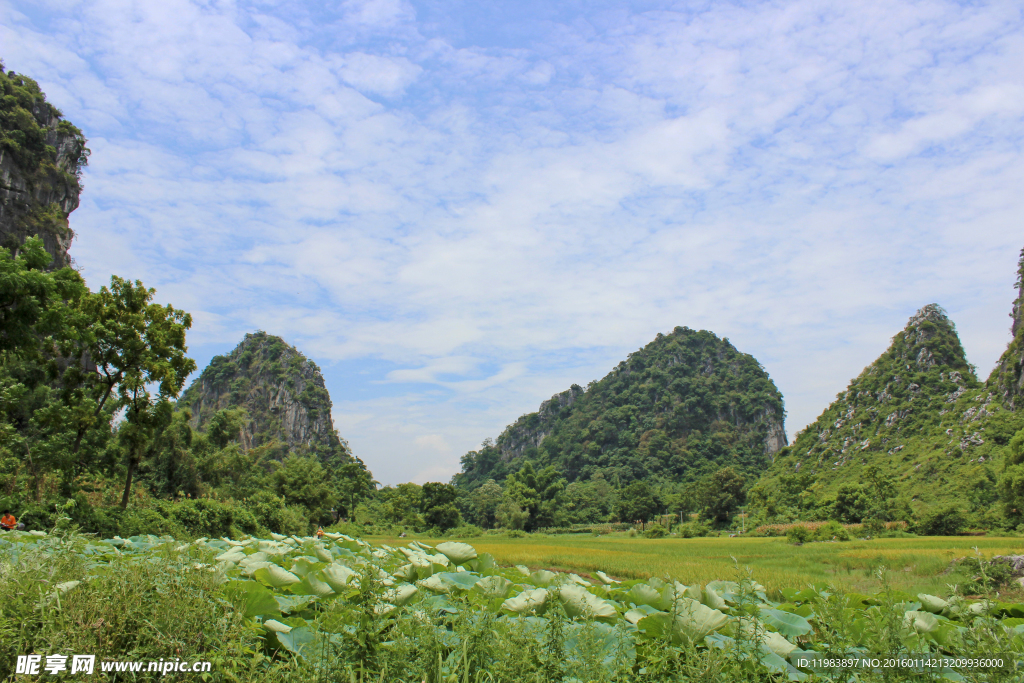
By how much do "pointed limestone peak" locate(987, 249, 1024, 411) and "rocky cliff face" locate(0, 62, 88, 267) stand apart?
66.8 metres

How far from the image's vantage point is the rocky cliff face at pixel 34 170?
3173 cm

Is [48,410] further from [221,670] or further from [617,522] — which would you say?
[617,522]

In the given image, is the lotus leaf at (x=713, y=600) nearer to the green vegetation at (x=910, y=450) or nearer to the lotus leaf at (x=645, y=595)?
the lotus leaf at (x=645, y=595)

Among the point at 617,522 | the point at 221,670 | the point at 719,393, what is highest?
the point at 719,393

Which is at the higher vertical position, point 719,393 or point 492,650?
point 719,393

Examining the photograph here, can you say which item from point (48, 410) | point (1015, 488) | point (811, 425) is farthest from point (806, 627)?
point (811, 425)

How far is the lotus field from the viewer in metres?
1.94

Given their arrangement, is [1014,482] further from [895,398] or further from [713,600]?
[895,398]

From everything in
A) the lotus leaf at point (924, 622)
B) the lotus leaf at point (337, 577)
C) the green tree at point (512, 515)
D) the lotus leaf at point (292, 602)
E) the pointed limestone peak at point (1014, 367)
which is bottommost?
the green tree at point (512, 515)

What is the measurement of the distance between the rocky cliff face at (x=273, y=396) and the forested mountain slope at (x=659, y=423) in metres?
36.5

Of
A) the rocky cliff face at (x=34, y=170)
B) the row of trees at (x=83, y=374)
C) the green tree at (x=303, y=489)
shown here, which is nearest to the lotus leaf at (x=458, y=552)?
the row of trees at (x=83, y=374)

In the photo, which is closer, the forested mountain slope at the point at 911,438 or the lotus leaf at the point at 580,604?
the lotus leaf at the point at 580,604

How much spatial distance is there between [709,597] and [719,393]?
10765cm

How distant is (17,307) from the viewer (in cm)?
874
